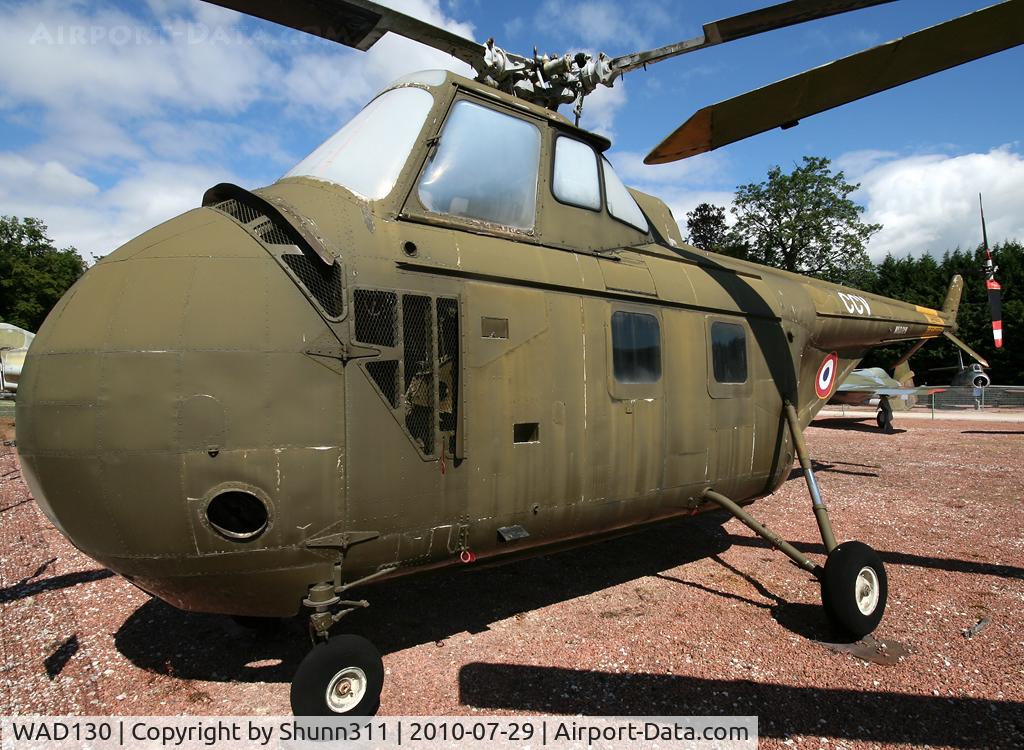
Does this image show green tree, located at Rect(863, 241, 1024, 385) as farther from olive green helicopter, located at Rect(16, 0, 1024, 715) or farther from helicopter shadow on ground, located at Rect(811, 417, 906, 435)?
olive green helicopter, located at Rect(16, 0, 1024, 715)

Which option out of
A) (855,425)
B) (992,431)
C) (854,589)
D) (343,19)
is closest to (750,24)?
(343,19)

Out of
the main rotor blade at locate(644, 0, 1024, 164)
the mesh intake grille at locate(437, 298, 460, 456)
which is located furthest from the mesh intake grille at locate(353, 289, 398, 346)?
the main rotor blade at locate(644, 0, 1024, 164)

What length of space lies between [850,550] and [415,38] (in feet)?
17.9

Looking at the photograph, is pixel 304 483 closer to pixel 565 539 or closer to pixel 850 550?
pixel 565 539

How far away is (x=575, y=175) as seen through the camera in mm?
4699

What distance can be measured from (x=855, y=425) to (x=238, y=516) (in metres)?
22.7

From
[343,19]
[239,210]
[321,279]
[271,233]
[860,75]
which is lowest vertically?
[321,279]

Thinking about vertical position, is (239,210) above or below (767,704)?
above

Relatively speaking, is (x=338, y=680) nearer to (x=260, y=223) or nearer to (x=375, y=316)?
(x=375, y=316)

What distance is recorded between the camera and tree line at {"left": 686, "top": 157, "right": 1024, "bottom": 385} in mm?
39719

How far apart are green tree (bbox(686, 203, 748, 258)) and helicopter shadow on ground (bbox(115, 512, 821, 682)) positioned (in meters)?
46.0

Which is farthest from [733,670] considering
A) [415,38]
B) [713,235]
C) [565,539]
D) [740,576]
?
[713,235]

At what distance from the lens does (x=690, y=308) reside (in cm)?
509

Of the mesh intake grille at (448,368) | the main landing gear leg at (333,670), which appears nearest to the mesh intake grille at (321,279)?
the mesh intake grille at (448,368)
